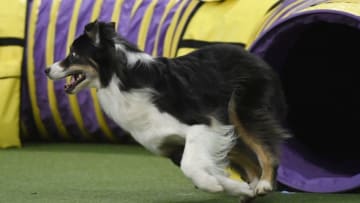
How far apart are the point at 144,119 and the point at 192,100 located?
278mm

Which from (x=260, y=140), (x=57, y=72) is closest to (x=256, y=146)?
(x=260, y=140)

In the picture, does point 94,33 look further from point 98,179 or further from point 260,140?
Result: point 98,179

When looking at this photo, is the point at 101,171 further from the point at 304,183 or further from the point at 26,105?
the point at 26,105

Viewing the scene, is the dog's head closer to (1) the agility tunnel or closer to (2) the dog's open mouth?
(2) the dog's open mouth

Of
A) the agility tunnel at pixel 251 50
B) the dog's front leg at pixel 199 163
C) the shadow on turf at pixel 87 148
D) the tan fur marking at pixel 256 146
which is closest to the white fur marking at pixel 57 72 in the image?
the dog's front leg at pixel 199 163

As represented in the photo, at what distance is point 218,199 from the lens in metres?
4.79

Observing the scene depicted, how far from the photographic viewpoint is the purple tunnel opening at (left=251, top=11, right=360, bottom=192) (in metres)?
5.90

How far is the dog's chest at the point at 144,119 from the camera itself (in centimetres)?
445

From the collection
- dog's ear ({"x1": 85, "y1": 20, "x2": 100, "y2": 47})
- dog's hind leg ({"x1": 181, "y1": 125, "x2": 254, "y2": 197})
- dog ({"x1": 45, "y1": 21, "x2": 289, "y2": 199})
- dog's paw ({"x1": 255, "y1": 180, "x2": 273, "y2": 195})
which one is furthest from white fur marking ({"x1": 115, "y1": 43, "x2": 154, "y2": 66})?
dog's paw ({"x1": 255, "y1": 180, "x2": 273, "y2": 195})

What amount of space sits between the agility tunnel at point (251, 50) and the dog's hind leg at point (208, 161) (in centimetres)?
85

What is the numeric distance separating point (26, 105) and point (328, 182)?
3.74 m

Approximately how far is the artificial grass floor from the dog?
339 mm

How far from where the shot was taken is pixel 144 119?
4488mm

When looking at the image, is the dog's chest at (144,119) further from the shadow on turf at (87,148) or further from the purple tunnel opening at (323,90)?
the shadow on turf at (87,148)
